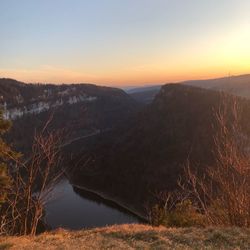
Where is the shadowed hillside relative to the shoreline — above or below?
above

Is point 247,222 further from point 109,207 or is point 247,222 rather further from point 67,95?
point 67,95

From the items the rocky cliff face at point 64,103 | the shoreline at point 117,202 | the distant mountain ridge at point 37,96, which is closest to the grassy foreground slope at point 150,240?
the shoreline at point 117,202

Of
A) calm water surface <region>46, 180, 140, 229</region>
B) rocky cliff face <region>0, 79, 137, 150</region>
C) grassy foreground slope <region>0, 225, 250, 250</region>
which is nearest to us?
grassy foreground slope <region>0, 225, 250, 250</region>

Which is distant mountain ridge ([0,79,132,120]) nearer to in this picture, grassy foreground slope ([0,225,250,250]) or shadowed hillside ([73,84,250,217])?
shadowed hillside ([73,84,250,217])

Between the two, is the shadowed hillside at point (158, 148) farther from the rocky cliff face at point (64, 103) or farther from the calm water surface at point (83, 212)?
the rocky cliff face at point (64, 103)

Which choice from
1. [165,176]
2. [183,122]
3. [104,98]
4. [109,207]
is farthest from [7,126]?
[104,98]

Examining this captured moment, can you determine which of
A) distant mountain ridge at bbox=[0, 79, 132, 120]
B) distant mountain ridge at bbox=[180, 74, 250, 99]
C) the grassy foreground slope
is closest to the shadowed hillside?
distant mountain ridge at bbox=[180, 74, 250, 99]

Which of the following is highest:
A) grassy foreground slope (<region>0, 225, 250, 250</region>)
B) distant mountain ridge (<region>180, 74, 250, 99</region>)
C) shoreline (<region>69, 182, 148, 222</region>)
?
distant mountain ridge (<region>180, 74, 250, 99</region>)
